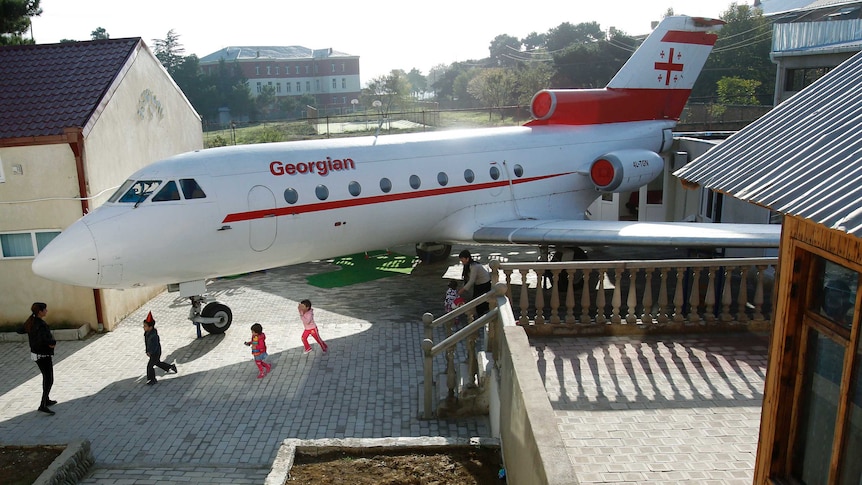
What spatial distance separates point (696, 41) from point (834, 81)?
16629 millimetres

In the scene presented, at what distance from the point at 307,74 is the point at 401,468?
99.3 m

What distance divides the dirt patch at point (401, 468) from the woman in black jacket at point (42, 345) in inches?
208

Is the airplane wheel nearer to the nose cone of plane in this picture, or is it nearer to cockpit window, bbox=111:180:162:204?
the nose cone of plane

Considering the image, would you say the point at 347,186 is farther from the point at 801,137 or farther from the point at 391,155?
the point at 801,137

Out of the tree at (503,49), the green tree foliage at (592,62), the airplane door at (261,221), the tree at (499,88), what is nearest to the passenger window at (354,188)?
the airplane door at (261,221)

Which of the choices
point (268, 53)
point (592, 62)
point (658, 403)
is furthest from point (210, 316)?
point (268, 53)

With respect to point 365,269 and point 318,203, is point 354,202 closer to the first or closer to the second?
point 318,203

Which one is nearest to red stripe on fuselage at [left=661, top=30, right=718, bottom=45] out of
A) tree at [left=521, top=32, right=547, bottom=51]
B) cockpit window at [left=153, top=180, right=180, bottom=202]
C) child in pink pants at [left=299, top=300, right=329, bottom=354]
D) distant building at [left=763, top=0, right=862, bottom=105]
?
distant building at [left=763, top=0, right=862, bottom=105]

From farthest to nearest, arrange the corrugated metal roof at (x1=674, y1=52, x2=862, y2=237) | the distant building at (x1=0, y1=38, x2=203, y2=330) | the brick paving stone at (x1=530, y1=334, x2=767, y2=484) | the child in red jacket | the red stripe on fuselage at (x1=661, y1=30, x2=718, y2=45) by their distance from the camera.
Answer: the red stripe on fuselage at (x1=661, y1=30, x2=718, y2=45) → the distant building at (x1=0, y1=38, x2=203, y2=330) → the child in red jacket → the brick paving stone at (x1=530, y1=334, x2=767, y2=484) → the corrugated metal roof at (x1=674, y1=52, x2=862, y2=237)

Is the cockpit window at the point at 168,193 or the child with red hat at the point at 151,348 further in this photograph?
the cockpit window at the point at 168,193

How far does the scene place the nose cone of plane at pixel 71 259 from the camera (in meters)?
11.2

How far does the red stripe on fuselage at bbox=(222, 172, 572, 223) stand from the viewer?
12.4 m

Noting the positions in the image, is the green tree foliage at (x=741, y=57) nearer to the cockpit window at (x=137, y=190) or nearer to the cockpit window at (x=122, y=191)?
the cockpit window at (x=137, y=190)

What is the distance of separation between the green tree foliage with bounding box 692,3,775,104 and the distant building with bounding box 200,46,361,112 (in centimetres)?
5229
